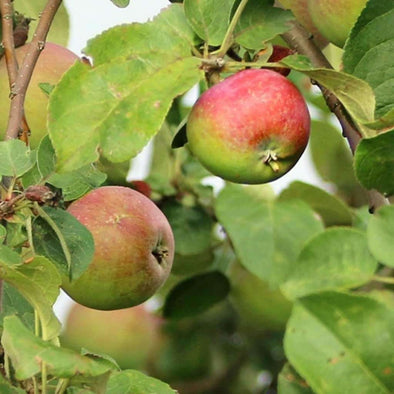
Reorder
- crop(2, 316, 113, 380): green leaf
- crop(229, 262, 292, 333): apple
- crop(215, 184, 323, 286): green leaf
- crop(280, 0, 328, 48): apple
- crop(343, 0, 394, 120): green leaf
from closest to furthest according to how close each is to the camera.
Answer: crop(2, 316, 113, 380): green leaf → crop(343, 0, 394, 120): green leaf → crop(280, 0, 328, 48): apple → crop(215, 184, 323, 286): green leaf → crop(229, 262, 292, 333): apple

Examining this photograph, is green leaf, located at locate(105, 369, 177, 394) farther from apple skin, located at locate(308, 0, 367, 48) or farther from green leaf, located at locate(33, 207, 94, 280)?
apple skin, located at locate(308, 0, 367, 48)

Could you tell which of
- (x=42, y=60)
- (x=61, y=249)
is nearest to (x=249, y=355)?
(x=42, y=60)

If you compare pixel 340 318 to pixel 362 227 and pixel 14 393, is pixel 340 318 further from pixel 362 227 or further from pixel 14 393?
pixel 362 227

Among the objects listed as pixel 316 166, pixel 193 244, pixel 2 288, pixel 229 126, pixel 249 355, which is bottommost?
pixel 249 355

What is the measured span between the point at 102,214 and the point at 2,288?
12 cm

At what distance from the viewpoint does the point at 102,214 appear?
1.12m

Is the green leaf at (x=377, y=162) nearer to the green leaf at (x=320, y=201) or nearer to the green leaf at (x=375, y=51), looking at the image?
the green leaf at (x=375, y=51)

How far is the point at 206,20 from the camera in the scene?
3.26ft

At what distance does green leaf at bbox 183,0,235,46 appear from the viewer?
99 cm

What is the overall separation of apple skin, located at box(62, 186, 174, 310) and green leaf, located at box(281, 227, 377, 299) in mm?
191

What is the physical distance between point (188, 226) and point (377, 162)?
0.71 meters

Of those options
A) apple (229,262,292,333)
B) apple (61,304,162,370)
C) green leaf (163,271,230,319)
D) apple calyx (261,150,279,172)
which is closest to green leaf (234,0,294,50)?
apple calyx (261,150,279,172)

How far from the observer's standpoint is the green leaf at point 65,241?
39.2 inches

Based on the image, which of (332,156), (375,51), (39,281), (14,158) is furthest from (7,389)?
(332,156)
